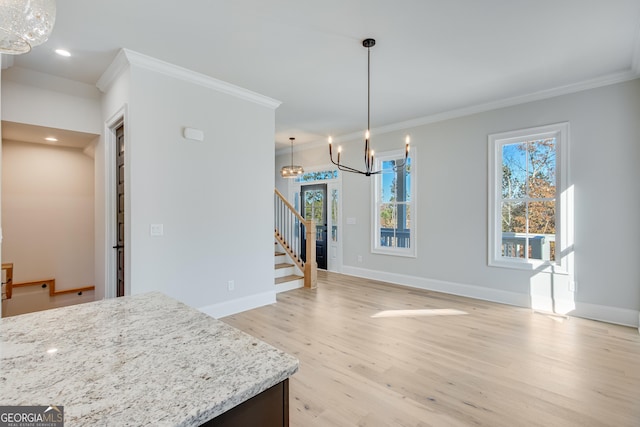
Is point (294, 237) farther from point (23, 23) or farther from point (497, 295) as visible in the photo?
point (23, 23)

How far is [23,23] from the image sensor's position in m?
1.22

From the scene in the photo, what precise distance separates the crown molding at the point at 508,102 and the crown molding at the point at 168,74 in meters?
2.35

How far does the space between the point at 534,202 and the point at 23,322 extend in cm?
506

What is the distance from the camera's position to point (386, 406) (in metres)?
2.05

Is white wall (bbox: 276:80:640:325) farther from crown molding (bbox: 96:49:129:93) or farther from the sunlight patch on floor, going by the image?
crown molding (bbox: 96:49:129:93)

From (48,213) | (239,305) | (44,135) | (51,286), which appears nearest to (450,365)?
(239,305)

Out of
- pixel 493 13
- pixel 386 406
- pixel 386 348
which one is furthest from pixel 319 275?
pixel 493 13

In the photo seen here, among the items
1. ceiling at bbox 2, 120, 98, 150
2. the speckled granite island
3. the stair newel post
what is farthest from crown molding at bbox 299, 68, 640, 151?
the speckled granite island

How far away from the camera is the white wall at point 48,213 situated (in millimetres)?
4473

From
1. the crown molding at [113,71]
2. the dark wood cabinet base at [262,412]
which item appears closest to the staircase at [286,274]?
the crown molding at [113,71]

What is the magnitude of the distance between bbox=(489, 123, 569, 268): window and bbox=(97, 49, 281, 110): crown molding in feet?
11.3

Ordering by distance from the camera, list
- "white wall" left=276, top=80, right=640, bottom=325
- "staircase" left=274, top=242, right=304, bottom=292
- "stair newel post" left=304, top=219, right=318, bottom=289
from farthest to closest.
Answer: "stair newel post" left=304, top=219, right=318, bottom=289, "staircase" left=274, top=242, right=304, bottom=292, "white wall" left=276, top=80, right=640, bottom=325

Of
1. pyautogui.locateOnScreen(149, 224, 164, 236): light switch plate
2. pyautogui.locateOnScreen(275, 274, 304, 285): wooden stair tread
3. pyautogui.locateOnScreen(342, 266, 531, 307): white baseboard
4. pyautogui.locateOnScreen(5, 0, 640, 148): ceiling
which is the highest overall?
pyautogui.locateOnScreen(5, 0, 640, 148): ceiling

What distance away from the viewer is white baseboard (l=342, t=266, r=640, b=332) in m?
3.47
